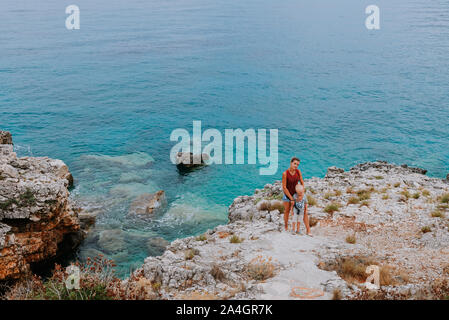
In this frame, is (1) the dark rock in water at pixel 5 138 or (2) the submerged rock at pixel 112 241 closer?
(2) the submerged rock at pixel 112 241

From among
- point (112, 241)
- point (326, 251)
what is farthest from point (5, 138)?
point (326, 251)

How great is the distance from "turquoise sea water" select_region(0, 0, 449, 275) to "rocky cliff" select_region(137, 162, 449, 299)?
8.04m

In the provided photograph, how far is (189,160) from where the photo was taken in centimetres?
3131

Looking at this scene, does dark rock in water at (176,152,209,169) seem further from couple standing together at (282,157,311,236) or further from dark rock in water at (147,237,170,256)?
couple standing together at (282,157,311,236)

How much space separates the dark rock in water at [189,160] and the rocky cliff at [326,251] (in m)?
13.4

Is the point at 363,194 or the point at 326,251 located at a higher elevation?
the point at 363,194

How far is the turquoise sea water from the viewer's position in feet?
92.6

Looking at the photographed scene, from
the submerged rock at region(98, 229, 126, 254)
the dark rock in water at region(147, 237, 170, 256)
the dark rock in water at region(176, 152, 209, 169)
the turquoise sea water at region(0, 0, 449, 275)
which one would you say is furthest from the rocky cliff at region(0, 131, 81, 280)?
the dark rock in water at region(176, 152, 209, 169)

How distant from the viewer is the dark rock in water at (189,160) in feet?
102

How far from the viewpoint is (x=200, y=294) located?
30.1 feet

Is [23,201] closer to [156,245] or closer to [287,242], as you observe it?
[156,245]

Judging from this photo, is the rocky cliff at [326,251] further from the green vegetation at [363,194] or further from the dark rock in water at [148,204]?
the dark rock in water at [148,204]

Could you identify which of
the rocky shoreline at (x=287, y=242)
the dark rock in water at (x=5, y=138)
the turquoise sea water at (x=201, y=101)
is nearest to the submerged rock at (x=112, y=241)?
the turquoise sea water at (x=201, y=101)

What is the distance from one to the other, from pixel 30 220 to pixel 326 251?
1383cm
